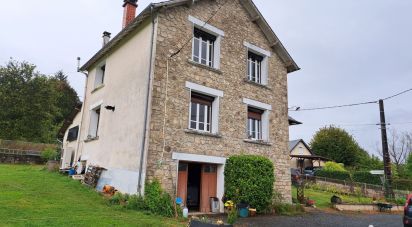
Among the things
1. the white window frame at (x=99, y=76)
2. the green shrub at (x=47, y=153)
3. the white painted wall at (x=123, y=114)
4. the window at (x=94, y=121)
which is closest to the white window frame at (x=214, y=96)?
the white painted wall at (x=123, y=114)

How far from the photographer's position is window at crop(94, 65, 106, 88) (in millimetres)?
15352

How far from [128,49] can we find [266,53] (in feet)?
20.6

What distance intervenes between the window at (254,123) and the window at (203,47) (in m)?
2.81

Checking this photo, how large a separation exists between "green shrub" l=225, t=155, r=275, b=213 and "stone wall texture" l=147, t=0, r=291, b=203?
28.6 inches

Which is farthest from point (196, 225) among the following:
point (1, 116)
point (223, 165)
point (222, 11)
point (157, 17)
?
point (1, 116)

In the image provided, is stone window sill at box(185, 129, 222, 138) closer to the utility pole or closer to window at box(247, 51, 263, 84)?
window at box(247, 51, 263, 84)

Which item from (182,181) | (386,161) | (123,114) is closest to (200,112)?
(182,181)

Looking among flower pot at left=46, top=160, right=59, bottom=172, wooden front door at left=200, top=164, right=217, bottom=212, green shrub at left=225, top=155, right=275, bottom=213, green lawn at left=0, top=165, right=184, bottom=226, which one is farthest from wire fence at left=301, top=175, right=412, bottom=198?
flower pot at left=46, top=160, right=59, bottom=172

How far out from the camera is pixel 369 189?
21703mm

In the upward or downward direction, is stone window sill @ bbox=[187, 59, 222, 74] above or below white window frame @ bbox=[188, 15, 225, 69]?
below

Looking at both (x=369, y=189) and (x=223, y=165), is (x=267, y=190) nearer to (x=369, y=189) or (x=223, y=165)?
(x=223, y=165)

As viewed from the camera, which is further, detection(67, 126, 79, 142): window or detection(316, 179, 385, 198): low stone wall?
detection(316, 179, 385, 198): low stone wall

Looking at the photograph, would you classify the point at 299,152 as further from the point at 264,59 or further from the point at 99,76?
the point at 99,76

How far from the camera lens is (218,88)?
12320 mm
